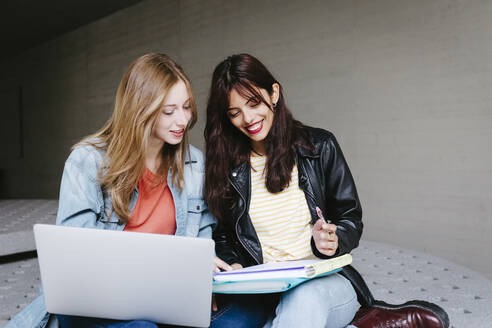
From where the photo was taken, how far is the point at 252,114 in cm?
147

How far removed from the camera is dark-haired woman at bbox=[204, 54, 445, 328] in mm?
1387

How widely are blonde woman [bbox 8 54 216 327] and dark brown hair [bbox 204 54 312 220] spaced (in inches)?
3.9

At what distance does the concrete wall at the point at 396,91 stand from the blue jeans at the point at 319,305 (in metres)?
2.34

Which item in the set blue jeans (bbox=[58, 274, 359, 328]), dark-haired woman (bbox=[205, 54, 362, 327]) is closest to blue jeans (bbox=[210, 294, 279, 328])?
blue jeans (bbox=[58, 274, 359, 328])

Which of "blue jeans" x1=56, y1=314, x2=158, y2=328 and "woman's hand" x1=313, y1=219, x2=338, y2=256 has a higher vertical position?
"woman's hand" x1=313, y1=219, x2=338, y2=256

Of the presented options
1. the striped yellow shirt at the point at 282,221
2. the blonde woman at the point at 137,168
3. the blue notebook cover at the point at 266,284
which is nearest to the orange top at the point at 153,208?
the blonde woman at the point at 137,168

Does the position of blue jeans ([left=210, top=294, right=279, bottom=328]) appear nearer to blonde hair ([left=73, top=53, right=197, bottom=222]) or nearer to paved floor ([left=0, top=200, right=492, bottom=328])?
blonde hair ([left=73, top=53, right=197, bottom=222])

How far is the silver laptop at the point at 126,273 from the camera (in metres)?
0.96

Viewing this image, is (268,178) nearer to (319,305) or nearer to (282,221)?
(282,221)

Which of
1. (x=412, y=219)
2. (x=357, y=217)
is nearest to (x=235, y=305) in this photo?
(x=357, y=217)

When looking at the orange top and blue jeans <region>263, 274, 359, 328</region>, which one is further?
the orange top

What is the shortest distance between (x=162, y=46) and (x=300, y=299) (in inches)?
211

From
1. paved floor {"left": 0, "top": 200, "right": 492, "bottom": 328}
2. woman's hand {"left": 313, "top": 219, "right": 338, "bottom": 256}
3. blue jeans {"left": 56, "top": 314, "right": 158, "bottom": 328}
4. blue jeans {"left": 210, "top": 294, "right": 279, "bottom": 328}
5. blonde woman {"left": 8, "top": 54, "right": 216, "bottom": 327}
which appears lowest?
paved floor {"left": 0, "top": 200, "right": 492, "bottom": 328}

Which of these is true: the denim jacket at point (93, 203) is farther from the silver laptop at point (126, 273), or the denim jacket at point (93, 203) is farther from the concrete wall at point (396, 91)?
the concrete wall at point (396, 91)
